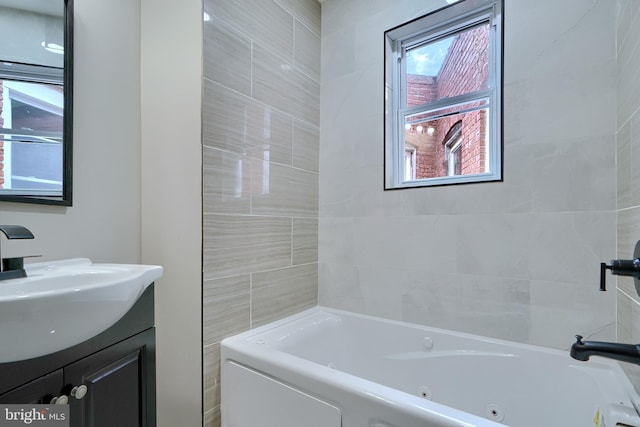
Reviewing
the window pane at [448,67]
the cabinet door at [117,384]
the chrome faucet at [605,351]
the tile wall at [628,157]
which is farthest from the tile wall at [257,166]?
the tile wall at [628,157]

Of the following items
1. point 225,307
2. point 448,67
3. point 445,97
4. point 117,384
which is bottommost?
point 117,384

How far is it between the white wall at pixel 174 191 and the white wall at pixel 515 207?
0.96m

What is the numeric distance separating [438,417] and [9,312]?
109 cm

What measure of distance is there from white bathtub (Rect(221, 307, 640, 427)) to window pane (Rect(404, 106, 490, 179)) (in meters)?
0.90

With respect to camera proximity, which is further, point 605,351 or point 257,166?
point 257,166

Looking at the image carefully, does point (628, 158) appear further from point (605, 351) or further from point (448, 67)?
point (448, 67)

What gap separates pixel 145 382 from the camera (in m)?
1.10

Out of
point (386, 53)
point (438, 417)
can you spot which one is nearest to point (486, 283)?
point (438, 417)

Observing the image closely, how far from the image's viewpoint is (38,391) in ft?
2.53

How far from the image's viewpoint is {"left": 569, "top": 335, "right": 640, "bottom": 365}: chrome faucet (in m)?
0.80

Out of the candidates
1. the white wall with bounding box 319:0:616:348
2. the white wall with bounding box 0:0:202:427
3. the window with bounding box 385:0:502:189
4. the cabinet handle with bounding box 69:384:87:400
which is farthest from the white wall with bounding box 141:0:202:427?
the window with bounding box 385:0:502:189

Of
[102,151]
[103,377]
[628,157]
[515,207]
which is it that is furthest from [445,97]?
[103,377]

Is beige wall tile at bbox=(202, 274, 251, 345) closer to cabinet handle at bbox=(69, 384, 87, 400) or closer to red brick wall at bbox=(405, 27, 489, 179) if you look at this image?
cabinet handle at bbox=(69, 384, 87, 400)

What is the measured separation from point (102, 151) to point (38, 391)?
968 mm
